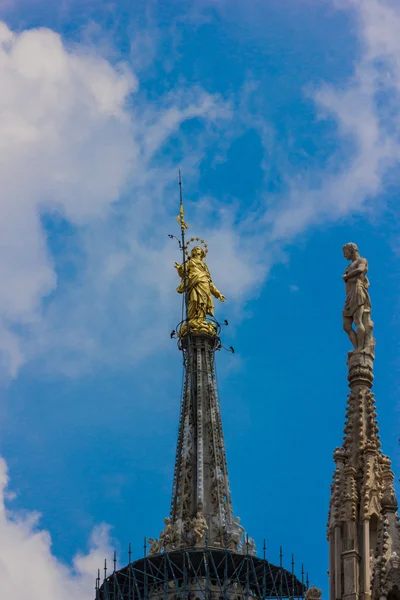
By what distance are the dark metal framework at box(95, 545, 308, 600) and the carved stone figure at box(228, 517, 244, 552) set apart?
1.14 metres

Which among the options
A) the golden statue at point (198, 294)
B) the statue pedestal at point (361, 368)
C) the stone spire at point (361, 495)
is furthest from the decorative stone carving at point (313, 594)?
the golden statue at point (198, 294)

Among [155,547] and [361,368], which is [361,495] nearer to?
[361,368]

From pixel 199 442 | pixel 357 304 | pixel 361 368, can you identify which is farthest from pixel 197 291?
pixel 361 368

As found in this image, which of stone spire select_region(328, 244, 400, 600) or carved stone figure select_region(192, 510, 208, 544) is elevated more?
carved stone figure select_region(192, 510, 208, 544)

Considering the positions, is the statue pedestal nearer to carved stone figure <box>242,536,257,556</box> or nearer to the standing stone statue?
the standing stone statue

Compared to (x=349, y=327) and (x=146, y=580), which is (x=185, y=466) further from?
(x=349, y=327)

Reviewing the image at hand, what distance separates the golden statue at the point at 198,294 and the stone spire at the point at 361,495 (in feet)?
195

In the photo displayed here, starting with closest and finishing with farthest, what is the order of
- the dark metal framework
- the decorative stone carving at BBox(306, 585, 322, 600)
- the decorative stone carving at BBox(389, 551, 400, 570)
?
the decorative stone carving at BBox(389, 551, 400, 570)
the decorative stone carving at BBox(306, 585, 322, 600)
the dark metal framework

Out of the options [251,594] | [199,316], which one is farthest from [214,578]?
[199,316]

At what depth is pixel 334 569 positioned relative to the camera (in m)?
38.4

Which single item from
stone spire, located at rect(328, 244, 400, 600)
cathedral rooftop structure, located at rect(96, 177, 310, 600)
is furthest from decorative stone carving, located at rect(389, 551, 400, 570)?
cathedral rooftop structure, located at rect(96, 177, 310, 600)

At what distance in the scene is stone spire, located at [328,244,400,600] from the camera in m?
37.4

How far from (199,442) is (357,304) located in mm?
56470

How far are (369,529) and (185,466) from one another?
5813 cm
